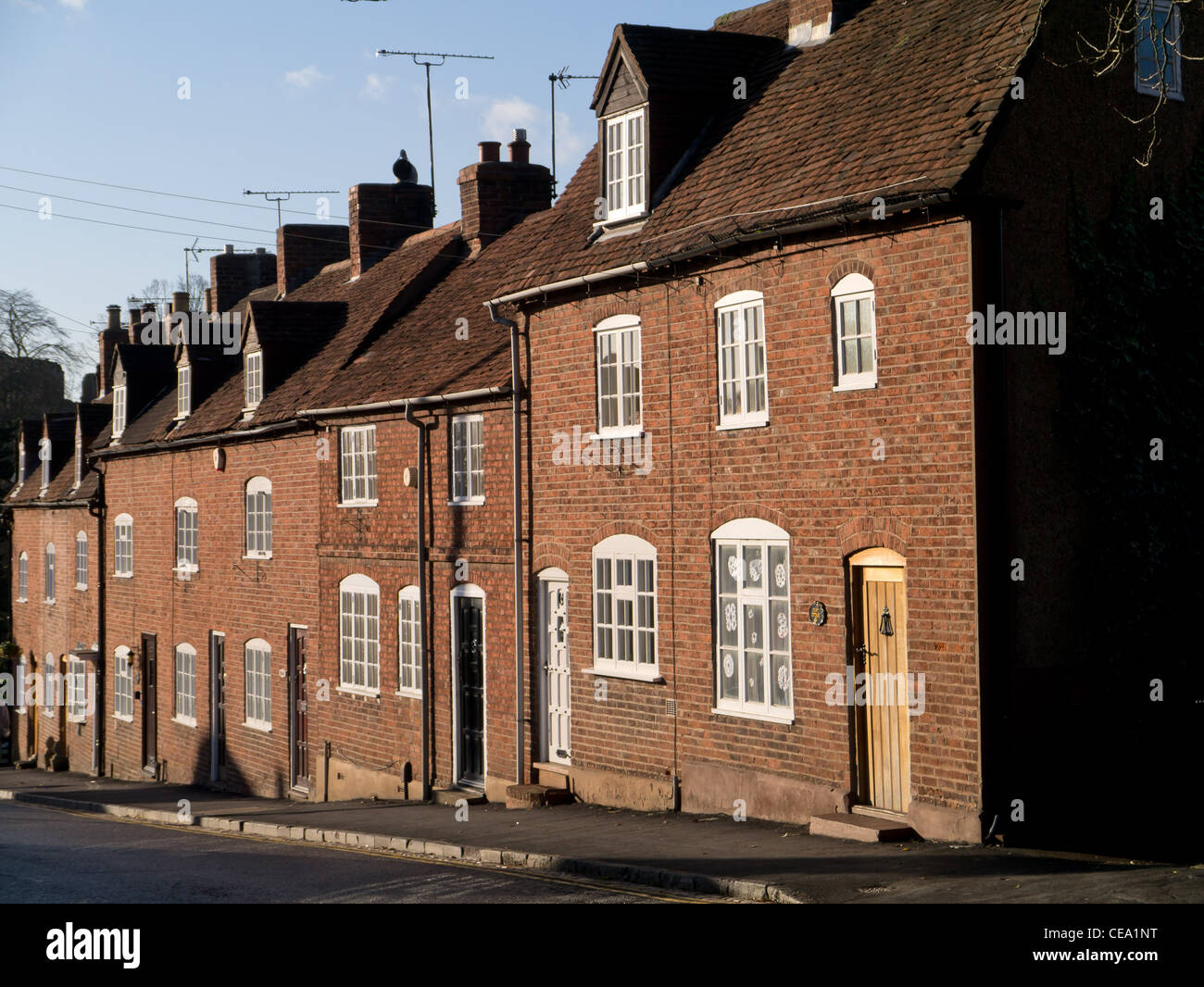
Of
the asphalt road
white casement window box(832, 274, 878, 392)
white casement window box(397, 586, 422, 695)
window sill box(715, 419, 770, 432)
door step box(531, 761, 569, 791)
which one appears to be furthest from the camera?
white casement window box(397, 586, 422, 695)

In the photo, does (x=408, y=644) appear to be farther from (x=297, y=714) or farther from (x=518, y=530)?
(x=297, y=714)

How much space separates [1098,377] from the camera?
13805 mm

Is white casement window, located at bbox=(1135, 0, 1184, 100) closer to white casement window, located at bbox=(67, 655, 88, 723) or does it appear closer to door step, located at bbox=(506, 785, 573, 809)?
door step, located at bbox=(506, 785, 573, 809)

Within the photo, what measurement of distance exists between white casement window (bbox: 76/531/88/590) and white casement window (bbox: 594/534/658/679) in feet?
72.7

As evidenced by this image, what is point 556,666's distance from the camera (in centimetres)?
1866

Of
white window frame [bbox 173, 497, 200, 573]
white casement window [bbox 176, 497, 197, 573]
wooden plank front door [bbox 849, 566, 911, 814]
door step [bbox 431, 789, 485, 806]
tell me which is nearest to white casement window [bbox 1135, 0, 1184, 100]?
wooden plank front door [bbox 849, 566, 911, 814]

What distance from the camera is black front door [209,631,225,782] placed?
94.4ft

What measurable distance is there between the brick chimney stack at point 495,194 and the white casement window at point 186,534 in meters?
8.34

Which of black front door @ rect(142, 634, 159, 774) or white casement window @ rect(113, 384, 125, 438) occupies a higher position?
white casement window @ rect(113, 384, 125, 438)

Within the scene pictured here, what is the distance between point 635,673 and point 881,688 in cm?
401

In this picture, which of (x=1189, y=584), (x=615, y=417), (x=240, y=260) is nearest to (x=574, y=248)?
(x=615, y=417)

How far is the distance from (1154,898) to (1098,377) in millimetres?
5514

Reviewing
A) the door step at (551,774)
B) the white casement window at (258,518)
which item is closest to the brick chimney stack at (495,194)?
the white casement window at (258,518)

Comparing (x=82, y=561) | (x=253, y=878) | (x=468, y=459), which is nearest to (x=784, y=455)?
(x=253, y=878)
